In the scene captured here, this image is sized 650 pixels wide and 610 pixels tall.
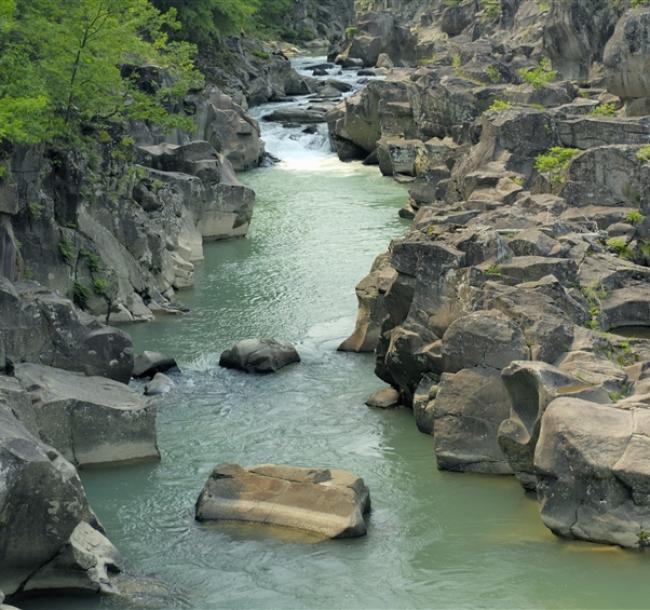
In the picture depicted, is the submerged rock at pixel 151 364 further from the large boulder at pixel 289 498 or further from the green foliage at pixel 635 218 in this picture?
the green foliage at pixel 635 218

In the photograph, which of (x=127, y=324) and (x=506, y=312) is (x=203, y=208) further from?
(x=506, y=312)

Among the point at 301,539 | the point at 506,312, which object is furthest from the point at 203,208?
the point at 301,539

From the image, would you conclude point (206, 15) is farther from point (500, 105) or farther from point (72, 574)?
point (72, 574)

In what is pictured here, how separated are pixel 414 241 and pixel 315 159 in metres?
28.8

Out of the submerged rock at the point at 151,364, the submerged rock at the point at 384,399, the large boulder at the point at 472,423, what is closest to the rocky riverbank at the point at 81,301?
the submerged rock at the point at 151,364

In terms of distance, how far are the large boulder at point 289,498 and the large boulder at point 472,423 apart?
2063 mm

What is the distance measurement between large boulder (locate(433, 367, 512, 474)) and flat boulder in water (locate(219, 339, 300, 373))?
18.5 ft

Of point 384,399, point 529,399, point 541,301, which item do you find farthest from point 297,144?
point 529,399

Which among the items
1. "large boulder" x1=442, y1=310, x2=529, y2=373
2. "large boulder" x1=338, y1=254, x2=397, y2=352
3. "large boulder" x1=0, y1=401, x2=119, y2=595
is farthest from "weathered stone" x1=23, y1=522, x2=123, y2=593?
"large boulder" x1=338, y1=254, x2=397, y2=352

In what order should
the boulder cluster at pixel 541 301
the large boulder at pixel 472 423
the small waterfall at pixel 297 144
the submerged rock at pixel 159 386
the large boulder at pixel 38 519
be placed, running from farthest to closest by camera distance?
1. the small waterfall at pixel 297 144
2. the submerged rock at pixel 159 386
3. the large boulder at pixel 472 423
4. the boulder cluster at pixel 541 301
5. the large boulder at pixel 38 519

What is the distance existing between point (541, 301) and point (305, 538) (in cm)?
626

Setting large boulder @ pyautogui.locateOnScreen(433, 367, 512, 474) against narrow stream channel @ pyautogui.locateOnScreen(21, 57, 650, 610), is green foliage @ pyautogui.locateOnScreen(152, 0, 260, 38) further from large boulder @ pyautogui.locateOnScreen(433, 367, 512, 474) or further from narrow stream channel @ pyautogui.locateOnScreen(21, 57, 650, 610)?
large boulder @ pyautogui.locateOnScreen(433, 367, 512, 474)

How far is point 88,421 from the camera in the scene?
1869 cm

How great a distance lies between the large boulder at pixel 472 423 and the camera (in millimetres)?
18625
